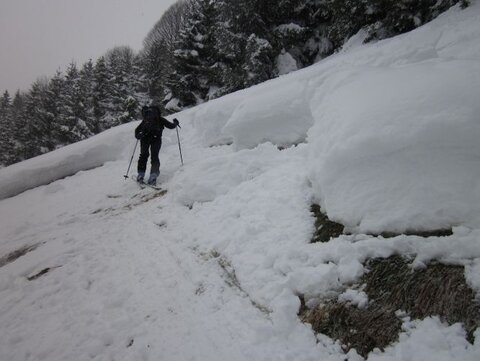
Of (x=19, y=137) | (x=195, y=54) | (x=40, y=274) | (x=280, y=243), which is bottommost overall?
(x=280, y=243)

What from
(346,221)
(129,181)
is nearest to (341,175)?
(346,221)

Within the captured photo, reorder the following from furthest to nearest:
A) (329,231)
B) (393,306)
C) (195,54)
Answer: (195,54) < (329,231) < (393,306)

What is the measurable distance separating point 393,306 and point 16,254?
636 cm

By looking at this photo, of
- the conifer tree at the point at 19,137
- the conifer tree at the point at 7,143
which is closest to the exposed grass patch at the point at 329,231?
the conifer tree at the point at 19,137

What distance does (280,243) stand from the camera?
3838 mm

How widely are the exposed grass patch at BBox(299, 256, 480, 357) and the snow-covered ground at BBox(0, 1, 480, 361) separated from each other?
0.08 metres

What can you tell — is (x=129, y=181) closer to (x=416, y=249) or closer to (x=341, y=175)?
(x=341, y=175)

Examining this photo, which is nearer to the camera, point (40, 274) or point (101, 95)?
point (40, 274)

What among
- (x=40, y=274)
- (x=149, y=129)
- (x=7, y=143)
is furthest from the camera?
(x=7, y=143)

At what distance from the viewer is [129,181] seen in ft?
29.9

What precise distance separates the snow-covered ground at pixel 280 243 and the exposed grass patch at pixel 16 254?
214mm

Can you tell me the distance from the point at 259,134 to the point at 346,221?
13.7 feet

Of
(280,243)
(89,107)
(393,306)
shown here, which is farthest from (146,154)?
(89,107)

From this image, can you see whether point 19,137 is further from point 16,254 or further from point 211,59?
point 16,254
